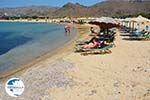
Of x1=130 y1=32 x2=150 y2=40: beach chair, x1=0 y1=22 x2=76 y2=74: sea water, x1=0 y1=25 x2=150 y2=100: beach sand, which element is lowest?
x1=0 y1=22 x2=76 y2=74: sea water

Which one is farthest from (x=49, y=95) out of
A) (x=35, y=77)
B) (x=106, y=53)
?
(x=106, y=53)

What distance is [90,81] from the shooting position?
35.4 feet

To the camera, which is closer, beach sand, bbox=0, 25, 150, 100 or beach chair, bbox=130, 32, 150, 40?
beach sand, bbox=0, 25, 150, 100

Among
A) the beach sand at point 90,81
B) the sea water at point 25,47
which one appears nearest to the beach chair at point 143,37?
the sea water at point 25,47

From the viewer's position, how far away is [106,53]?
→ 711 inches

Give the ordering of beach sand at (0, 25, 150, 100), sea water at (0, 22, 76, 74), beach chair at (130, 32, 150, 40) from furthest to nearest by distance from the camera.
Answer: beach chair at (130, 32, 150, 40) < sea water at (0, 22, 76, 74) < beach sand at (0, 25, 150, 100)

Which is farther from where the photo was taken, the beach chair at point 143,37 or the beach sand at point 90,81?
the beach chair at point 143,37

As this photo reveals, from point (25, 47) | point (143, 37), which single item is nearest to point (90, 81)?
point (143, 37)

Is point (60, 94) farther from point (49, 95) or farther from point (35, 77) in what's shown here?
point (35, 77)

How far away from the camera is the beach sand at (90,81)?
9062mm

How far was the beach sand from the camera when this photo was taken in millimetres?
9062

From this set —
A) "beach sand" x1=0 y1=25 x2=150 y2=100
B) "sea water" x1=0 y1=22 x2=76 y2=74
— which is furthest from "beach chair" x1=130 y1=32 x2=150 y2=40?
"beach sand" x1=0 y1=25 x2=150 y2=100

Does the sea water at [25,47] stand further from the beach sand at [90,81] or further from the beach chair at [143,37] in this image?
the beach chair at [143,37]

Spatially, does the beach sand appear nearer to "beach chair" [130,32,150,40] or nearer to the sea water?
the sea water
